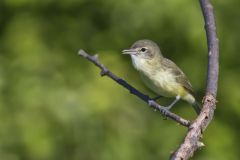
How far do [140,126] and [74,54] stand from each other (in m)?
0.65

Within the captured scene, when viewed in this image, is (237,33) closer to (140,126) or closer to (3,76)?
(140,126)

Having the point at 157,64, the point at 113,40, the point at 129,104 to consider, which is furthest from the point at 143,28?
the point at 157,64

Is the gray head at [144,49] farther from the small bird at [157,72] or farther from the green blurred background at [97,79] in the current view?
the green blurred background at [97,79]

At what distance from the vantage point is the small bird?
3.63 metres

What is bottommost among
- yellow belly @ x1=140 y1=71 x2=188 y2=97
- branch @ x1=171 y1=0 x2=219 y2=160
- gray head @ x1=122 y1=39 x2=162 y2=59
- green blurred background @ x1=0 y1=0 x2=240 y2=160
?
green blurred background @ x1=0 y1=0 x2=240 y2=160

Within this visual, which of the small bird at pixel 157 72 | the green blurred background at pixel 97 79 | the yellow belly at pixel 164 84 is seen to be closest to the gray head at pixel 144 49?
the small bird at pixel 157 72

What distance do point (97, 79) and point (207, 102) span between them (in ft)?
9.00

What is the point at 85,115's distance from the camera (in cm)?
409

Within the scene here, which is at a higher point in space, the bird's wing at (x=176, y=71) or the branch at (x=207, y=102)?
the branch at (x=207, y=102)

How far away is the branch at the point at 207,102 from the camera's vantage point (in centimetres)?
133

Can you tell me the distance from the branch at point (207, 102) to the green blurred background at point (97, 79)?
233 centimetres

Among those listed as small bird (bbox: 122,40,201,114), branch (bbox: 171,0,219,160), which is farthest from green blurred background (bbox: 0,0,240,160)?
branch (bbox: 171,0,219,160)

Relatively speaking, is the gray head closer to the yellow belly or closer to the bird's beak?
the bird's beak

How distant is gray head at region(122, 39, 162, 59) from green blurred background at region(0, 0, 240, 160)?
595 millimetres
